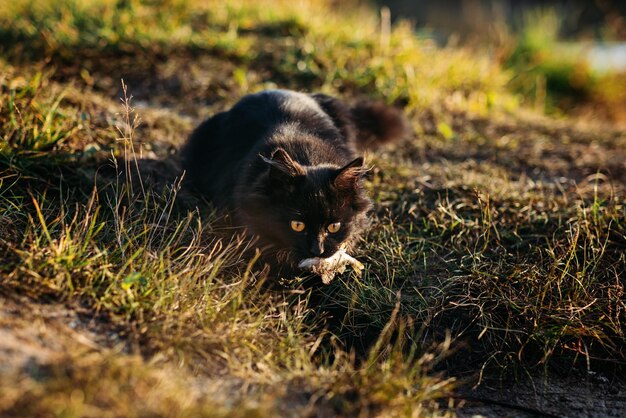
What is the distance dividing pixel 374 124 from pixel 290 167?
5.24ft

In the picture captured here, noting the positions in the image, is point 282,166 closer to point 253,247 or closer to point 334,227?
point 334,227

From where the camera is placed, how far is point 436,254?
11.4 feet

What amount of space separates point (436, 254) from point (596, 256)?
34.8 inches

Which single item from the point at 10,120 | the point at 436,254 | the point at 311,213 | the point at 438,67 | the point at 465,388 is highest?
the point at 438,67

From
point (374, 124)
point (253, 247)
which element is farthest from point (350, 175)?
point (374, 124)

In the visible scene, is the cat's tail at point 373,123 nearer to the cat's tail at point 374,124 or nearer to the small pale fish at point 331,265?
the cat's tail at point 374,124

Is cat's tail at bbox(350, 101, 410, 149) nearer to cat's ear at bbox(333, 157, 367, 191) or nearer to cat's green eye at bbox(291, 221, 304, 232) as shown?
cat's ear at bbox(333, 157, 367, 191)

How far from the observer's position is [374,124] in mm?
4457

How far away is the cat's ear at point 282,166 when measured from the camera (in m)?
2.98

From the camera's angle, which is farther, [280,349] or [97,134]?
[97,134]

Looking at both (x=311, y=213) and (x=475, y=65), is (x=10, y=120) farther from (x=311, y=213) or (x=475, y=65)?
(x=475, y=65)

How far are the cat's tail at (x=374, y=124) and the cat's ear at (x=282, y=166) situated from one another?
56.9 inches

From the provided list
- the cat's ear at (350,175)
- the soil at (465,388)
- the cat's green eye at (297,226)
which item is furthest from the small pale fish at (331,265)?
the soil at (465,388)

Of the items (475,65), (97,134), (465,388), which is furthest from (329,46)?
(465,388)
